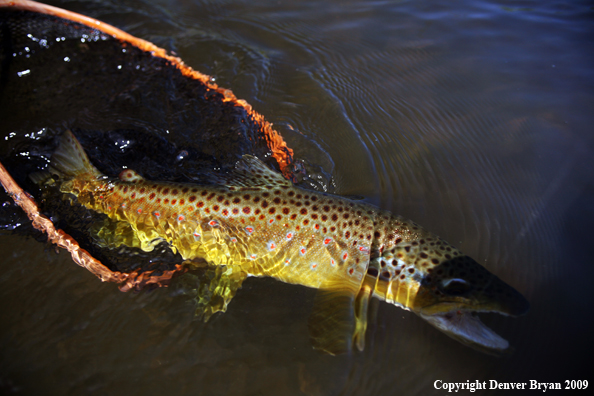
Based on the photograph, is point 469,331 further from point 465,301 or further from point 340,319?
point 340,319

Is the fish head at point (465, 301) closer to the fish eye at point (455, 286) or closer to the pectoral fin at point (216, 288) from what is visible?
the fish eye at point (455, 286)

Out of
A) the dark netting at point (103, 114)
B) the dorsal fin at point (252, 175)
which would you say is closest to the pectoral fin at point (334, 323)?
A: the dorsal fin at point (252, 175)

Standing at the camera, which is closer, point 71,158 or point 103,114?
point 71,158

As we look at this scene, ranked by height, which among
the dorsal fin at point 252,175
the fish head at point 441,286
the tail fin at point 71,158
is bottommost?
the fish head at point 441,286

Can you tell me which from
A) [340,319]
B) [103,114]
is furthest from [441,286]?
[103,114]

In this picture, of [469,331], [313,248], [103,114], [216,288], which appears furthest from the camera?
[103,114]

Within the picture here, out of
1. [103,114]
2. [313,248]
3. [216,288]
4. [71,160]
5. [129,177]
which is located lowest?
[216,288]

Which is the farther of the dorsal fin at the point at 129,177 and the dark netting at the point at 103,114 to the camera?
the dark netting at the point at 103,114

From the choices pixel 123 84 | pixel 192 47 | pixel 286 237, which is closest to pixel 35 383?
pixel 286 237
